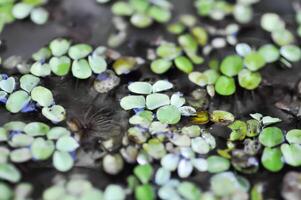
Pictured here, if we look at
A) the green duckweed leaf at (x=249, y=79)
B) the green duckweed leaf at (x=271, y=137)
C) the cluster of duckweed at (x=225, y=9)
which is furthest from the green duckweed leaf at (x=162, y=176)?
the cluster of duckweed at (x=225, y=9)

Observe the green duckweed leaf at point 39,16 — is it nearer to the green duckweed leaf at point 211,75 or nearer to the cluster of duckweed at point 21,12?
the cluster of duckweed at point 21,12

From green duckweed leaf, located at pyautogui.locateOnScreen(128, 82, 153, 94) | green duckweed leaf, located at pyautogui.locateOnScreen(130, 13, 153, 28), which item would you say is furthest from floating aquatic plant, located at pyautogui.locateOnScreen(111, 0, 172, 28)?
green duckweed leaf, located at pyautogui.locateOnScreen(128, 82, 153, 94)

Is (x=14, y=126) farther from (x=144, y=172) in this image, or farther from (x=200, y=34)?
(x=200, y=34)

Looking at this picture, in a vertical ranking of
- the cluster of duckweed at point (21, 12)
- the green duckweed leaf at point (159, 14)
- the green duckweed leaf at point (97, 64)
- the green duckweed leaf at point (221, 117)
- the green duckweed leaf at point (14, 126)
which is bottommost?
the green duckweed leaf at point (221, 117)

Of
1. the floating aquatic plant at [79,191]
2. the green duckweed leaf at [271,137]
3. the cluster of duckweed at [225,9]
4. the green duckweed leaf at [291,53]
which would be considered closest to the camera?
the floating aquatic plant at [79,191]

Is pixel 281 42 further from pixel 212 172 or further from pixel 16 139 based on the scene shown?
pixel 16 139

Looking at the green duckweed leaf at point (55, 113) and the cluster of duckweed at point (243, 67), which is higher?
the cluster of duckweed at point (243, 67)
